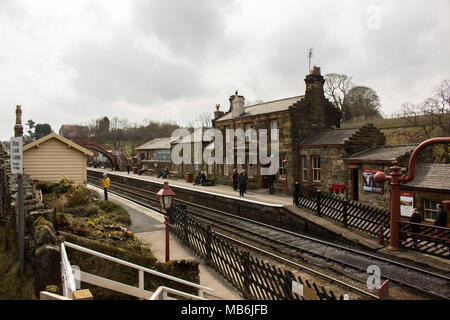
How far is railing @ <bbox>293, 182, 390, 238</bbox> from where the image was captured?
487 inches

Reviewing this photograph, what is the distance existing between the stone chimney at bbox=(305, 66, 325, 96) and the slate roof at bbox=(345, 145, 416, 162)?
710 cm

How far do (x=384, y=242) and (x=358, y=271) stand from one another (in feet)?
10.3

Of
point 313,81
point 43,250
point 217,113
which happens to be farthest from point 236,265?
point 217,113

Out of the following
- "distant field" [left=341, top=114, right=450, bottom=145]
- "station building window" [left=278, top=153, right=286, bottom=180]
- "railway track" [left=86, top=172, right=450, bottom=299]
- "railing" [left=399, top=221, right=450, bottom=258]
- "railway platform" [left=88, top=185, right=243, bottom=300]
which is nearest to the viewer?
"railway platform" [left=88, top=185, right=243, bottom=300]

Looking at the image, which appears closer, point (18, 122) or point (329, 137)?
point (18, 122)

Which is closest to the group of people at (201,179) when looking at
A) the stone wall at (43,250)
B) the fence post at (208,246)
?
the fence post at (208,246)

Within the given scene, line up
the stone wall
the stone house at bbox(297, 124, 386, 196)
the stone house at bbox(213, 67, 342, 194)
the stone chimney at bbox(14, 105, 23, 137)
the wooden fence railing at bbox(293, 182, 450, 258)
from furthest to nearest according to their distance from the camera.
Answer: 1. the stone house at bbox(213, 67, 342, 194)
2. the stone house at bbox(297, 124, 386, 196)
3. the wooden fence railing at bbox(293, 182, 450, 258)
4. the stone chimney at bbox(14, 105, 23, 137)
5. the stone wall

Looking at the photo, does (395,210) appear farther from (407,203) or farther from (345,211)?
(407,203)

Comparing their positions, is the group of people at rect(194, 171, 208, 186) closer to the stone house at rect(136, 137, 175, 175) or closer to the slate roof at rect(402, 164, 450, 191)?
the stone house at rect(136, 137, 175, 175)

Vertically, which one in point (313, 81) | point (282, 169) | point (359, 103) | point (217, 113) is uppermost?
point (359, 103)

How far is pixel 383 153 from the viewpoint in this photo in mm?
16422

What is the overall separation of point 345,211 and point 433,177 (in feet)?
13.4

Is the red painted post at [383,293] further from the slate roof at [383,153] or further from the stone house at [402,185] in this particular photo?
the slate roof at [383,153]

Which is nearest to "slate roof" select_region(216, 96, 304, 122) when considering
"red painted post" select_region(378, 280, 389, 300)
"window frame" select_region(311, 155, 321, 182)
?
"window frame" select_region(311, 155, 321, 182)
